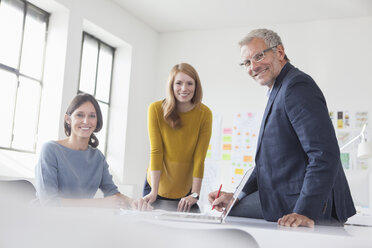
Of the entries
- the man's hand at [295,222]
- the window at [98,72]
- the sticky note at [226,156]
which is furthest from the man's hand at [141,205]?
the sticky note at [226,156]

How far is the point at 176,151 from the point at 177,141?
6cm

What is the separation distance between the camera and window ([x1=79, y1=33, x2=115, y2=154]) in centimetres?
508

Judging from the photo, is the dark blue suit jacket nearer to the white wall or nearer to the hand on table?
the hand on table

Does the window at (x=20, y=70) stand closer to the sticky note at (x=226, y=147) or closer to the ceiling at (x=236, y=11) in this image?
the ceiling at (x=236, y=11)

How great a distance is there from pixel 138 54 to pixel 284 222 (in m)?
5.12

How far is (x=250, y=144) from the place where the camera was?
5461 millimetres

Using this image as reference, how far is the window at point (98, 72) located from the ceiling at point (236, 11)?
657 mm

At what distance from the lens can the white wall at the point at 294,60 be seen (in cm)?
512

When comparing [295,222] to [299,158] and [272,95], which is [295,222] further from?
[272,95]

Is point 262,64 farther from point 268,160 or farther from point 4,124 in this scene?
point 4,124

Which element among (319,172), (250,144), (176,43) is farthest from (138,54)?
(319,172)

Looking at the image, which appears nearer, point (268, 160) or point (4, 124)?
point (268, 160)

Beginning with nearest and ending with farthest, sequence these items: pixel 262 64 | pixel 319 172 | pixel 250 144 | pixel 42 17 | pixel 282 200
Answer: pixel 319 172 → pixel 282 200 → pixel 262 64 → pixel 42 17 → pixel 250 144

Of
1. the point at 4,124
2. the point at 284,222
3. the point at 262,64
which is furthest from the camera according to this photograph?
the point at 4,124
